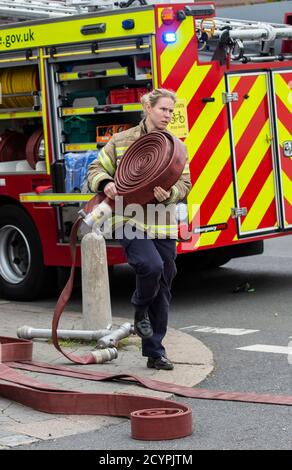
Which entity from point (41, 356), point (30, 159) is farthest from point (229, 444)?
point (30, 159)

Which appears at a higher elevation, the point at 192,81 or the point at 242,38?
the point at 242,38

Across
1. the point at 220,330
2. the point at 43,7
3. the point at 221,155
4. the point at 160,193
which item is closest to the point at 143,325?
the point at 160,193

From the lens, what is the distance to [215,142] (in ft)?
33.0

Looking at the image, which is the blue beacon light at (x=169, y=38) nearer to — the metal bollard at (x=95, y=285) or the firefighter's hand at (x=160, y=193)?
the metal bollard at (x=95, y=285)

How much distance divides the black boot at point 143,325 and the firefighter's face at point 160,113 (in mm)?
1184

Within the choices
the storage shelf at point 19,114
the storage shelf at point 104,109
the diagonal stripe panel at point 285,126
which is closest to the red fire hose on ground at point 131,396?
the storage shelf at point 104,109

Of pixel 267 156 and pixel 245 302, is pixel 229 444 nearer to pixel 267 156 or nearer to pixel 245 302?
pixel 245 302

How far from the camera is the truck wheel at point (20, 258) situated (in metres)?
10.8

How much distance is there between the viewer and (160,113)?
24.0ft

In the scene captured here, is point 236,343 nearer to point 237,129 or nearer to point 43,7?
point 237,129

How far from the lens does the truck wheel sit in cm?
1079

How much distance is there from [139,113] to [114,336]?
8.64ft

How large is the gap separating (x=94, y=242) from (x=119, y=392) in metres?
2.12
